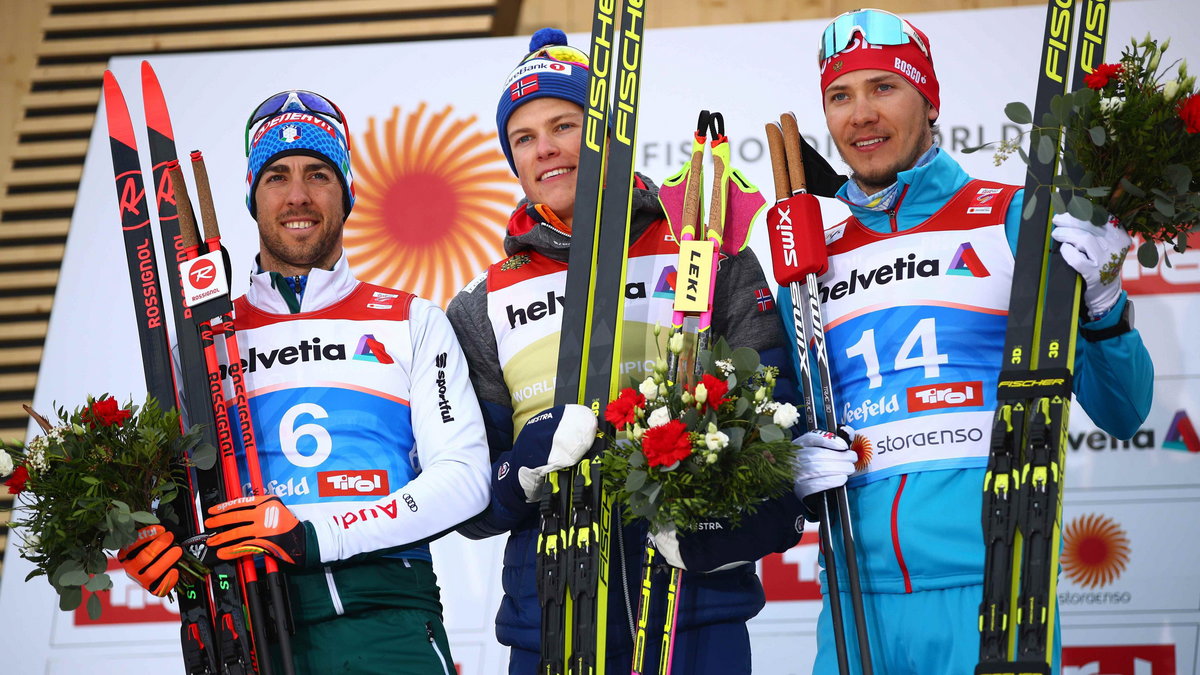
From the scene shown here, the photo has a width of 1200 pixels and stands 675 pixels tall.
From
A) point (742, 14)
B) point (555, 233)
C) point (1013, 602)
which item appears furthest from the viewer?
point (742, 14)

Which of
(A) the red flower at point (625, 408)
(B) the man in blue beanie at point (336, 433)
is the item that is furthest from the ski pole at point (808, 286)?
(B) the man in blue beanie at point (336, 433)

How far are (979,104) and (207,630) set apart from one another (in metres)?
2.84

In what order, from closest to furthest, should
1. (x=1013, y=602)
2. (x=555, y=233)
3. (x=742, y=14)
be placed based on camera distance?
(x=1013, y=602), (x=555, y=233), (x=742, y=14)

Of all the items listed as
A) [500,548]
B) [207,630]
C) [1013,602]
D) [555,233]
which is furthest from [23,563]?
[1013,602]

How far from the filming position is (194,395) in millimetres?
2619

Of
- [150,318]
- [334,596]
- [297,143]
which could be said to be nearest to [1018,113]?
[297,143]

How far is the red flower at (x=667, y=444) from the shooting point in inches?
87.1

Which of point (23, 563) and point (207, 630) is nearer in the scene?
point (207, 630)

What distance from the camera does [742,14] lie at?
4.57 metres

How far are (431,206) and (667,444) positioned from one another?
7.20 ft

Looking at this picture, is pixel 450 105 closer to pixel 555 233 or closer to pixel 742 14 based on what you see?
pixel 742 14

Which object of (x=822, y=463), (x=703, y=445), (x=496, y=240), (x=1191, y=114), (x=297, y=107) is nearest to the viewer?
(x=1191, y=114)

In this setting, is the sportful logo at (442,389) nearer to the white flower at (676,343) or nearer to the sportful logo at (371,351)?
the sportful logo at (371,351)

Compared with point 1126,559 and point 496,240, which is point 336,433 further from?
point 1126,559
